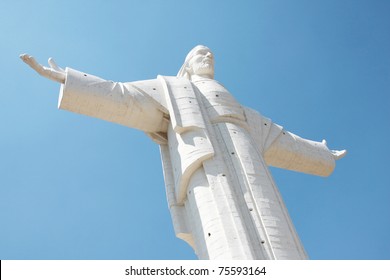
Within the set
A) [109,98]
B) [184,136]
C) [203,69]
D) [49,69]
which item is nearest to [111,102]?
[109,98]

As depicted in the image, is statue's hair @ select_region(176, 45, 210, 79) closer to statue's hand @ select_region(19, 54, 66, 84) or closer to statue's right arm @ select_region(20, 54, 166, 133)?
statue's right arm @ select_region(20, 54, 166, 133)

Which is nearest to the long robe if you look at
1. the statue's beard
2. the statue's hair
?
the statue's beard

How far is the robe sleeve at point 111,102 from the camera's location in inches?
351

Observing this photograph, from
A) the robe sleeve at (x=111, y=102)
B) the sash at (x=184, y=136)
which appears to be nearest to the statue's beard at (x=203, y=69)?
the sash at (x=184, y=136)

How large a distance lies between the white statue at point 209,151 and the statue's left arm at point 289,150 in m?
0.03

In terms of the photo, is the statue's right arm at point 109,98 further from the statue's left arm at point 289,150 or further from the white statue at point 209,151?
the statue's left arm at point 289,150

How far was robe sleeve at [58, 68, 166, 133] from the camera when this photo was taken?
29.3 ft

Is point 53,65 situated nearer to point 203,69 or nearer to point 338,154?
point 203,69

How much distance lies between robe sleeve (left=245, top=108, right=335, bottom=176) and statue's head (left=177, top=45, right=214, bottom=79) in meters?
1.44

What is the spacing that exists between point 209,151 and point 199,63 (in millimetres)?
3393

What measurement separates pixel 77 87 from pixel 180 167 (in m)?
2.50

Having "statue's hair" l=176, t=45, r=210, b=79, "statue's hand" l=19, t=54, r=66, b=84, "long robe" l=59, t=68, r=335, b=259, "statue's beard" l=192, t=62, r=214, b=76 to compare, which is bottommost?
"long robe" l=59, t=68, r=335, b=259

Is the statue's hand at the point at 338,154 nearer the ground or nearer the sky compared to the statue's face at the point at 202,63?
nearer the ground
